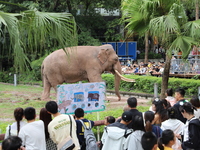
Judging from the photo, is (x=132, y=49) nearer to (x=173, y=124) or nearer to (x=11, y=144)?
(x=173, y=124)

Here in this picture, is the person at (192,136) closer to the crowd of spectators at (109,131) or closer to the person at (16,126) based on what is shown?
the crowd of spectators at (109,131)

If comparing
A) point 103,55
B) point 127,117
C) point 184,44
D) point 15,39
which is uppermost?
point 15,39

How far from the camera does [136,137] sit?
452 cm

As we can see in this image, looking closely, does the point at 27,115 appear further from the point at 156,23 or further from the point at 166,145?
the point at 156,23

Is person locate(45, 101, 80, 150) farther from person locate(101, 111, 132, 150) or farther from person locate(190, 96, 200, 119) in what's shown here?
person locate(190, 96, 200, 119)

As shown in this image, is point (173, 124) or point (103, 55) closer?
point (173, 124)

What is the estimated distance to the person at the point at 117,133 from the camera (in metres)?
4.82

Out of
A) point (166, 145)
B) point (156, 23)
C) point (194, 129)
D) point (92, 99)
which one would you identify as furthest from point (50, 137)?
point (156, 23)

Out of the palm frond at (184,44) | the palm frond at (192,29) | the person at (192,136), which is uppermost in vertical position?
the palm frond at (192,29)

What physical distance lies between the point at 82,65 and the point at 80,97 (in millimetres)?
5186

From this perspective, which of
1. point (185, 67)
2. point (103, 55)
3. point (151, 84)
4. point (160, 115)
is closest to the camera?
point (160, 115)

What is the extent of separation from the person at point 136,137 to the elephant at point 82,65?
7693 mm

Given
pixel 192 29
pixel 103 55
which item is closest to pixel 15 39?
pixel 192 29

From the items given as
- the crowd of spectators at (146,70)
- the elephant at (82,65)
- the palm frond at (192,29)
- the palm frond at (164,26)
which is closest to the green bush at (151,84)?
the crowd of spectators at (146,70)
